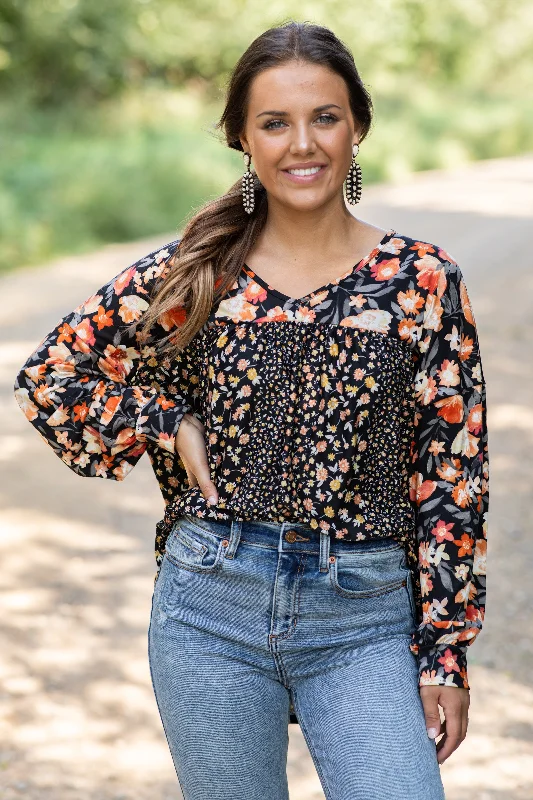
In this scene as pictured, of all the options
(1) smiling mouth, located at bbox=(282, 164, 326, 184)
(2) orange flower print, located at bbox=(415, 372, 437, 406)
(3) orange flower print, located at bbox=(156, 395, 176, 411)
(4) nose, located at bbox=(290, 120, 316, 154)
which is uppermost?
(4) nose, located at bbox=(290, 120, 316, 154)

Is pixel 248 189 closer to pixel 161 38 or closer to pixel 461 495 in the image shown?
pixel 461 495

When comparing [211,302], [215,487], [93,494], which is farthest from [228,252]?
[93,494]

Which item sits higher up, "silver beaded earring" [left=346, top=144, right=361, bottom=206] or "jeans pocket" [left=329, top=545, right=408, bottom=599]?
"silver beaded earring" [left=346, top=144, right=361, bottom=206]

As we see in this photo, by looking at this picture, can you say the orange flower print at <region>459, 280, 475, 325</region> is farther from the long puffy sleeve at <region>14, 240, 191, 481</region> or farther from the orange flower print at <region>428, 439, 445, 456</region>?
the long puffy sleeve at <region>14, 240, 191, 481</region>

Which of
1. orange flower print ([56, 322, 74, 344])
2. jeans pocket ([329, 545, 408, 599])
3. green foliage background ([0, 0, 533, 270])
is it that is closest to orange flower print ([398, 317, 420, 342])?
jeans pocket ([329, 545, 408, 599])

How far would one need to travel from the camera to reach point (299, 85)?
240cm

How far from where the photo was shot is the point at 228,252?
8.32 ft

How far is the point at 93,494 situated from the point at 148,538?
0.72 meters

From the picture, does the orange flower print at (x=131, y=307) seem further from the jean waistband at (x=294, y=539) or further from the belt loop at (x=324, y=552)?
the belt loop at (x=324, y=552)

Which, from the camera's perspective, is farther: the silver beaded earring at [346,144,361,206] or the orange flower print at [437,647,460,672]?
the silver beaded earring at [346,144,361,206]

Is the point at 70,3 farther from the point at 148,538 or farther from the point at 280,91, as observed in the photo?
the point at 280,91

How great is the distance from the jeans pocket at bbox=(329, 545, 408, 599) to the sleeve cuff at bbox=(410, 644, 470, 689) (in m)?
0.14

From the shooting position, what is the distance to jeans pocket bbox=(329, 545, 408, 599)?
227 cm

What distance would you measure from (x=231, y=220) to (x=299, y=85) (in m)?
0.35
